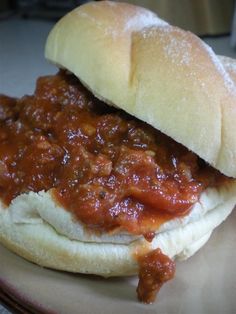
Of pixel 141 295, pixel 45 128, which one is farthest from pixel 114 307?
pixel 45 128

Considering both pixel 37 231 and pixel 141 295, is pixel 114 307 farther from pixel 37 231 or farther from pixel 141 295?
pixel 37 231

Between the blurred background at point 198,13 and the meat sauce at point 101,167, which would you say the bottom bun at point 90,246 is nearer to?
the meat sauce at point 101,167

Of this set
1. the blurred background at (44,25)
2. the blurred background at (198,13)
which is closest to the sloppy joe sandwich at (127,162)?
the blurred background at (44,25)

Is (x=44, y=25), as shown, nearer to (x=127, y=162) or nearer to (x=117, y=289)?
(x=127, y=162)

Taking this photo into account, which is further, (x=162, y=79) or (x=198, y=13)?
(x=198, y=13)

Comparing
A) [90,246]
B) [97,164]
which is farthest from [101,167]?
[90,246]

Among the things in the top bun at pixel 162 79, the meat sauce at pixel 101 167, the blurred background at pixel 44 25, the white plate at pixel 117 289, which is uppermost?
the top bun at pixel 162 79

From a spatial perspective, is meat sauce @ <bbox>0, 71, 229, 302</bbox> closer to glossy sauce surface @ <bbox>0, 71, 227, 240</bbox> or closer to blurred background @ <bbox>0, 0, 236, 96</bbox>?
glossy sauce surface @ <bbox>0, 71, 227, 240</bbox>

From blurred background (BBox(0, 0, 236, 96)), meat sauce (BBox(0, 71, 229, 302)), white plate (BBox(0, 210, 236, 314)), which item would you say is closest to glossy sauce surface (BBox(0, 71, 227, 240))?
meat sauce (BBox(0, 71, 229, 302))
